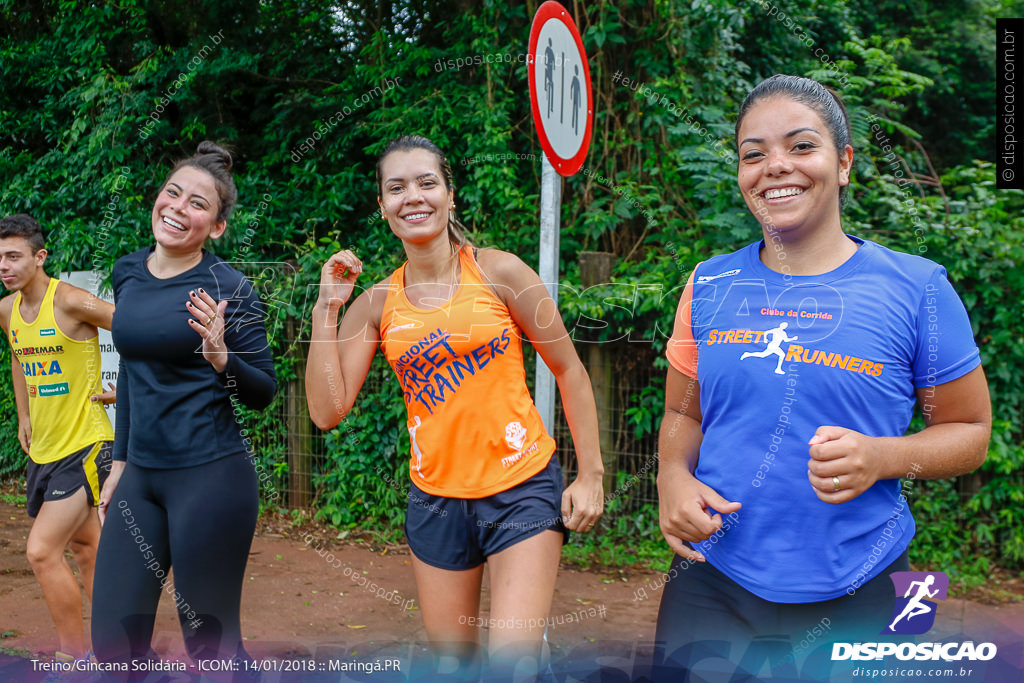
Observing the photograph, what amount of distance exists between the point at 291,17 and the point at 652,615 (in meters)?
6.97

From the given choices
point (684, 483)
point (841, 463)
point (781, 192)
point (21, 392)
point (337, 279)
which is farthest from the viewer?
point (21, 392)

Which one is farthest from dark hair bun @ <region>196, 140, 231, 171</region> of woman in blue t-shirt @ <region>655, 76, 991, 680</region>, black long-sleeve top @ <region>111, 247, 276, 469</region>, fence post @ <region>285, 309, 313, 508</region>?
fence post @ <region>285, 309, 313, 508</region>

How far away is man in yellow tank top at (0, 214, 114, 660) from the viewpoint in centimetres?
363

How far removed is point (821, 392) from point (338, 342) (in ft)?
5.04

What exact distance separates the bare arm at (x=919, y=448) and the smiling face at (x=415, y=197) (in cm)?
141

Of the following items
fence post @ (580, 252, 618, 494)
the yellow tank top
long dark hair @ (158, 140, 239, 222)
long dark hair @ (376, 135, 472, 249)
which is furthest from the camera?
fence post @ (580, 252, 618, 494)

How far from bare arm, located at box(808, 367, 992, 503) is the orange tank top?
1.03 metres

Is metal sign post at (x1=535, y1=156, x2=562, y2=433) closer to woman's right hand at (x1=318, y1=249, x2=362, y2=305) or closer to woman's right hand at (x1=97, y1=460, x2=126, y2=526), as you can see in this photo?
woman's right hand at (x1=318, y1=249, x2=362, y2=305)

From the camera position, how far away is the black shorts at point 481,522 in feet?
7.65

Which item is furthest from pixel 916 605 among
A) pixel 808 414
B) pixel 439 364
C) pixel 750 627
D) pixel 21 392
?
pixel 21 392

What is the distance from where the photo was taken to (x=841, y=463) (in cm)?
150

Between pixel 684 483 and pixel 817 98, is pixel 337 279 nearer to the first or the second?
pixel 684 483

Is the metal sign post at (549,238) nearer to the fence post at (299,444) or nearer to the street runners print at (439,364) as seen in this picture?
the street runners print at (439,364)

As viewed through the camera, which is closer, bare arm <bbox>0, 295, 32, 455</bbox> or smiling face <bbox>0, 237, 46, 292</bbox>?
smiling face <bbox>0, 237, 46, 292</bbox>
